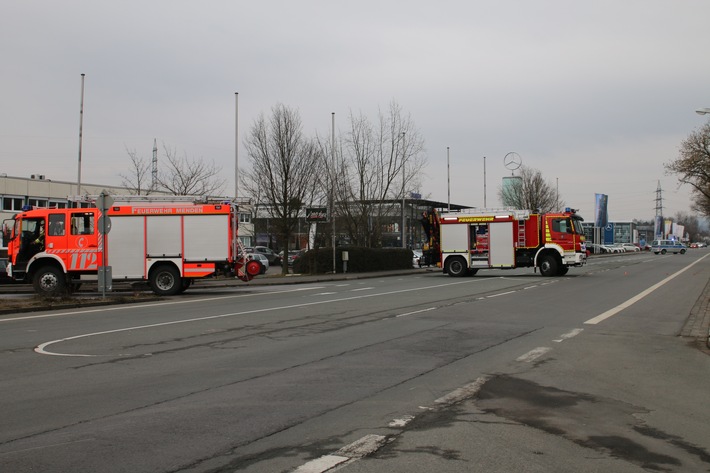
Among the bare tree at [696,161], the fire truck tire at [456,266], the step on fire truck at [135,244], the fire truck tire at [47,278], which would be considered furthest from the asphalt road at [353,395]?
the bare tree at [696,161]

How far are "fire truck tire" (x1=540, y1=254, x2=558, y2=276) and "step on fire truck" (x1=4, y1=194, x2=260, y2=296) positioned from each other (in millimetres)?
15962

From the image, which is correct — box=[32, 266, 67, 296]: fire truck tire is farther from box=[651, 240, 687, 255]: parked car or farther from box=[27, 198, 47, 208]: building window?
box=[651, 240, 687, 255]: parked car

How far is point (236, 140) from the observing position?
35.0 meters

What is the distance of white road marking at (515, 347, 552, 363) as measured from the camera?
9141mm

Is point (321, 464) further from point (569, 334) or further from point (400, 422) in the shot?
point (569, 334)

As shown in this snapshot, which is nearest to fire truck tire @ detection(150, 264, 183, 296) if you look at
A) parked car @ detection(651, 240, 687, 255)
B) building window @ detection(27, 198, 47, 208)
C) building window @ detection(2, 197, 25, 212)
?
building window @ detection(2, 197, 25, 212)

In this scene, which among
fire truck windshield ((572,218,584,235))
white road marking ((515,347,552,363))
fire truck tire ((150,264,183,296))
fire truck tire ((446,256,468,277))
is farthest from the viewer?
fire truck tire ((446,256,468,277))

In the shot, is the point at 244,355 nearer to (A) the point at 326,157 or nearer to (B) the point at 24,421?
(B) the point at 24,421

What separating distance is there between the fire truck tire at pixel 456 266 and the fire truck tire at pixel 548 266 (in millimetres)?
3989

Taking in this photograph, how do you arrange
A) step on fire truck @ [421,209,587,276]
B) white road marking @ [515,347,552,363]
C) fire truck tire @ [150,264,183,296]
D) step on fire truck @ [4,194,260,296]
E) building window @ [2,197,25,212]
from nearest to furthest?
1. white road marking @ [515,347,552,363]
2. step on fire truck @ [4,194,260,296]
3. fire truck tire @ [150,264,183,296]
4. step on fire truck @ [421,209,587,276]
5. building window @ [2,197,25,212]

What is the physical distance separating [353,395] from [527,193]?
59.0 metres

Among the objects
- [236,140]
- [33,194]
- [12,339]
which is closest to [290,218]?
[236,140]

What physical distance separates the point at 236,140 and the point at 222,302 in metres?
18.0

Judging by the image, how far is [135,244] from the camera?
2192 cm
